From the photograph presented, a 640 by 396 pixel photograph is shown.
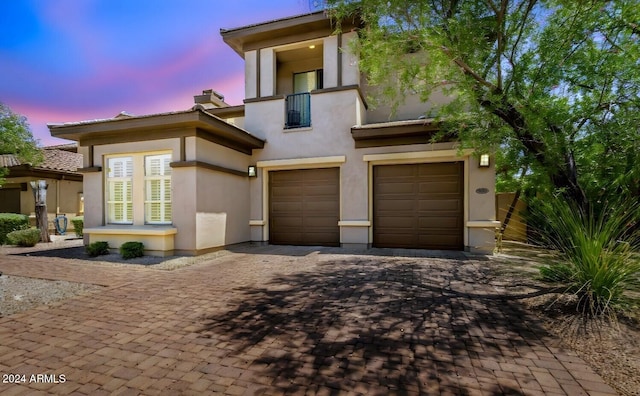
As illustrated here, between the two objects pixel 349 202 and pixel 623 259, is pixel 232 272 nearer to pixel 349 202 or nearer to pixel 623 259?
pixel 349 202

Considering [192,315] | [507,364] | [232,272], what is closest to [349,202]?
[232,272]

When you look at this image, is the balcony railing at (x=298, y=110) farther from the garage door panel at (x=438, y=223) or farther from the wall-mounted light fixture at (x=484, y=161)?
the wall-mounted light fixture at (x=484, y=161)

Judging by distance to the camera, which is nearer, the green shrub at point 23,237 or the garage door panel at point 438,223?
the garage door panel at point 438,223

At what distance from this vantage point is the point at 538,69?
577 cm

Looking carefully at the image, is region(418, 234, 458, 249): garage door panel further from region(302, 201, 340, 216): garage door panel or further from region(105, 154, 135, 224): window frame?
region(105, 154, 135, 224): window frame

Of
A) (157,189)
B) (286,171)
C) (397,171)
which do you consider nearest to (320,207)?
(286,171)

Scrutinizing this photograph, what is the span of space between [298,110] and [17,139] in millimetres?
14417

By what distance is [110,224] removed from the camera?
8719mm

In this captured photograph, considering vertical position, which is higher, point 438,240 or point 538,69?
point 538,69

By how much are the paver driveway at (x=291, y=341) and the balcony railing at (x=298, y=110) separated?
6.28 m

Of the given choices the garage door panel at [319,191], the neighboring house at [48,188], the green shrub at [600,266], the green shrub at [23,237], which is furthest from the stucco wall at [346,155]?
the neighboring house at [48,188]

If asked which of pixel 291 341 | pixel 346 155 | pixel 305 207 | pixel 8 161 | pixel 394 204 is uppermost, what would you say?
pixel 8 161

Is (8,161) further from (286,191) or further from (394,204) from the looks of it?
(394,204)

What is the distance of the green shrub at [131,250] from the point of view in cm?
766
